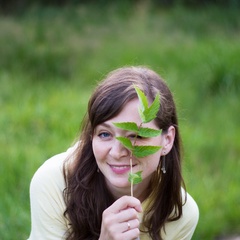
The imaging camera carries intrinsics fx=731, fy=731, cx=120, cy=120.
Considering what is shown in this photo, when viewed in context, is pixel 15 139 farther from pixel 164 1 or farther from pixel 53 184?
pixel 164 1

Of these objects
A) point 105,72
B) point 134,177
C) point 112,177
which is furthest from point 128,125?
point 105,72

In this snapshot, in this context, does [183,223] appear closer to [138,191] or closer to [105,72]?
[138,191]

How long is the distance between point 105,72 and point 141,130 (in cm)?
425

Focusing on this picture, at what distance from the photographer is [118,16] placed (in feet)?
27.3

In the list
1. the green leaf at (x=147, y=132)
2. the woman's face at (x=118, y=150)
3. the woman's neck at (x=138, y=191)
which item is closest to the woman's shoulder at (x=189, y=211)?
the woman's neck at (x=138, y=191)

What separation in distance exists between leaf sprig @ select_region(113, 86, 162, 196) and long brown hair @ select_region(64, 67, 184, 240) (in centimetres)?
18

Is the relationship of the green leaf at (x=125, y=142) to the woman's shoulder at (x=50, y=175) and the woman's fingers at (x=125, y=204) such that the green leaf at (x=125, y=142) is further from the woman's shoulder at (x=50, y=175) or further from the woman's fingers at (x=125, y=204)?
the woman's shoulder at (x=50, y=175)

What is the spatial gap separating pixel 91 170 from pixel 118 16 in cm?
604

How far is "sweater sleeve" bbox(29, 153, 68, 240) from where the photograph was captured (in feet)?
7.97

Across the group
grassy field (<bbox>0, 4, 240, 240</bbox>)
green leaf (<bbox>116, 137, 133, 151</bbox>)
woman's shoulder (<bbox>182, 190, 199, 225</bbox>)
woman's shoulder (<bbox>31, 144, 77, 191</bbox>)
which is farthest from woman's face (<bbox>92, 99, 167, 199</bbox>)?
grassy field (<bbox>0, 4, 240, 240</bbox>)

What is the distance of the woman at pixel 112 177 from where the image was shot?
219 centimetres

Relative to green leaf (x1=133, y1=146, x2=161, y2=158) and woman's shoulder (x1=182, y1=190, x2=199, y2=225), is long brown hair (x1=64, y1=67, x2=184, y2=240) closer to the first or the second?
woman's shoulder (x1=182, y1=190, x2=199, y2=225)

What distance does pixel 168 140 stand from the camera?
240 cm

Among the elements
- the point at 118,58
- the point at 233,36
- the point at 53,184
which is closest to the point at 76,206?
the point at 53,184
